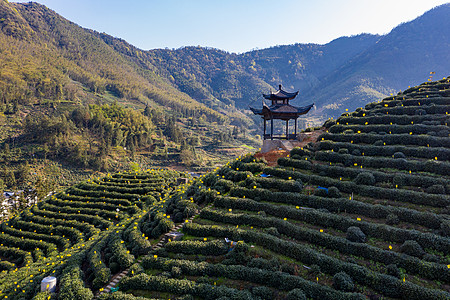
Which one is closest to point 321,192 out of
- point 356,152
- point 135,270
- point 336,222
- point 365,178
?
point 336,222

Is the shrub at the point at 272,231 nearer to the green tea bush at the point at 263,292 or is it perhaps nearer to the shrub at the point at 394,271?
Result: the green tea bush at the point at 263,292

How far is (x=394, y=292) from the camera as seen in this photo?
13.5 meters

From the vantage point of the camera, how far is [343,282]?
13930 millimetres

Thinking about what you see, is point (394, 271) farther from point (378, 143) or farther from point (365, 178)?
point (378, 143)

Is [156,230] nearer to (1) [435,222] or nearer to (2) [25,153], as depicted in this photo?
(1) [435,222]

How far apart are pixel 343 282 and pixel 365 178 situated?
11.7 m

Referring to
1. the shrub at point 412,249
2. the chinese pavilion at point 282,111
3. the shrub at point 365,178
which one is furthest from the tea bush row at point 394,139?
the shrub at point 412,249

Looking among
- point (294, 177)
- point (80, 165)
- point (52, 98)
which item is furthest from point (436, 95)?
point (52, 98)

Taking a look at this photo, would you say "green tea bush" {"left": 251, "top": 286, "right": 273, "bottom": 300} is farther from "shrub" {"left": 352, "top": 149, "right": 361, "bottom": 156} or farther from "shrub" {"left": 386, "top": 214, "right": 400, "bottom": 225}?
"shrub" {"left": 352, "top": 149, "right": 361, "bottom": 156}

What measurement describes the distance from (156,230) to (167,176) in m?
30.5

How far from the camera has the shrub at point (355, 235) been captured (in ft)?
56.2

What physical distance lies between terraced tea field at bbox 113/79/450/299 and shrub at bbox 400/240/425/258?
0.06 meters

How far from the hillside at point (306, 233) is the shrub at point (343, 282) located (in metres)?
0.05

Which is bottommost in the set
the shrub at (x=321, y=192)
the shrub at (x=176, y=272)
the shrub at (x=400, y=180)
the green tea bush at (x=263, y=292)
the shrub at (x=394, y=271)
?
the shrub at (x=176, y=272)
